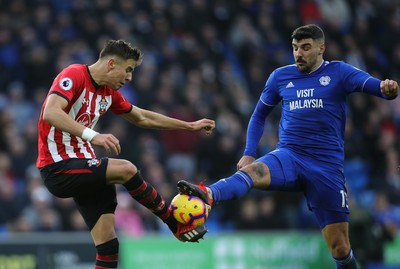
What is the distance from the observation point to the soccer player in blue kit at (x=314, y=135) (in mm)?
8055

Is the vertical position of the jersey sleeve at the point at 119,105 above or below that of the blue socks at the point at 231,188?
above

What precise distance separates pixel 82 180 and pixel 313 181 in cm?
216

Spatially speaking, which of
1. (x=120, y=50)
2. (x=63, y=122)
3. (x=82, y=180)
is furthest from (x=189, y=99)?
(x=63, y=122)

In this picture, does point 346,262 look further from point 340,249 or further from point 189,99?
point 189,99

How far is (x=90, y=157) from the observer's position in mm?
7660

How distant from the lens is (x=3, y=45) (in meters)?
14.8

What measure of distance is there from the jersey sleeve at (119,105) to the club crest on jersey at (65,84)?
26.9 inches

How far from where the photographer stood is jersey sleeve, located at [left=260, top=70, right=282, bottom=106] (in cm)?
843

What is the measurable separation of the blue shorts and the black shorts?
1503 millimetres

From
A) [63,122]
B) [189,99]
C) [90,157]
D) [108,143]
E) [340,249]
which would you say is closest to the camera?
[108,143]

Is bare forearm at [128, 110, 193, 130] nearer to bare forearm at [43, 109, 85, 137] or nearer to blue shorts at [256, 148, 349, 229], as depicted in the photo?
blue shorts at [256, 148, 349, 229]

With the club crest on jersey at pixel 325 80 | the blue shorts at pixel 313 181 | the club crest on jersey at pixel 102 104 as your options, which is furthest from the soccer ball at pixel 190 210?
the club crest on jersey at pixel 325 80

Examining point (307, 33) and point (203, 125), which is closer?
point (307, 33)

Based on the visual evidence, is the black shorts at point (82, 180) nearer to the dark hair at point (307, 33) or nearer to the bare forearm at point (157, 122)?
the bare forearm at point (157, 122)
